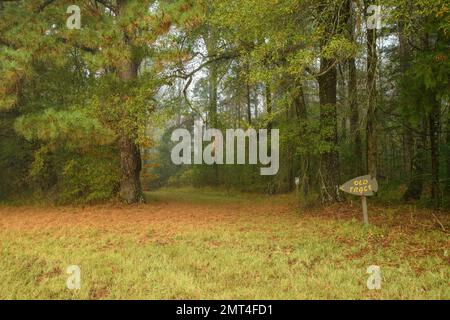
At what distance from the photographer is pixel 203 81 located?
45.7 feet

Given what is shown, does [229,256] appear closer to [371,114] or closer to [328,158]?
[371,114]

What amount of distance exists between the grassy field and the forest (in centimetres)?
18

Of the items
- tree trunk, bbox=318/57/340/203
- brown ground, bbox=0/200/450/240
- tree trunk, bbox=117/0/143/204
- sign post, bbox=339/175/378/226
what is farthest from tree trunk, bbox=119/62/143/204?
sign post, bbox=339/175/378/226

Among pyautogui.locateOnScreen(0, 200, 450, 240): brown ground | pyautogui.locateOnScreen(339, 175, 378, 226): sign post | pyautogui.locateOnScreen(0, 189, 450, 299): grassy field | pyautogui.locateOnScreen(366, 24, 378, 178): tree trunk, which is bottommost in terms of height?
pyautogui.locateOnScreen(0, 189, 450, 299): grassy field

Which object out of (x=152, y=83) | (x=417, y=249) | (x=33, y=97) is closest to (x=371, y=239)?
(x=417, y=249)

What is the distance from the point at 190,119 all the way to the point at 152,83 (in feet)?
49.5

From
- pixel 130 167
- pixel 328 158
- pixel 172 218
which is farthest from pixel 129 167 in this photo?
pixel 328 158

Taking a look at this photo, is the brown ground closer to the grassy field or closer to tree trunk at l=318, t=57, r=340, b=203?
the grassy field

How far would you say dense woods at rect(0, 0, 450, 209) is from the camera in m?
8.05

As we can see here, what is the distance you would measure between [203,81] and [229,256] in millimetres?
9199

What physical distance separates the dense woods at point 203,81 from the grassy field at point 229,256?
2180 mm

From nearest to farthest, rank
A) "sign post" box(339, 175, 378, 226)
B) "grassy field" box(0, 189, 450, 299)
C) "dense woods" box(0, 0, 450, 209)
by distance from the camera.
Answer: "grassy field" box(0, 189, 450, 299)
"sign post" box(339, 175, 378, 226)
"dense woods" box(0, 0, 450, 209)

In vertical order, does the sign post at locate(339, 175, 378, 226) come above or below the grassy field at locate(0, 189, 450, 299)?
above
